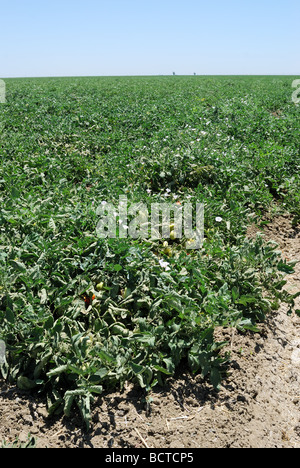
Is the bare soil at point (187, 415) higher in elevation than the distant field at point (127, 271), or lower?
lower

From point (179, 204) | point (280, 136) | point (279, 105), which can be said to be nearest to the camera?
point (179, 204)

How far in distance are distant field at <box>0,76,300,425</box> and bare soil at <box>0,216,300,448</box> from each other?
0.37 feet

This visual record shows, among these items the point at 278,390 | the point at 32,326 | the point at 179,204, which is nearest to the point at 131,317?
the point at 32,326

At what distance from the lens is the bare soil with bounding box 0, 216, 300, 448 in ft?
8.05

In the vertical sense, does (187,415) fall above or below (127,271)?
below

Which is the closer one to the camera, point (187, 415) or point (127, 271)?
point (187, 415)

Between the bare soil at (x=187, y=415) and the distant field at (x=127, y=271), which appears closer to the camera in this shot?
the bare soil at (x=187, y=415)

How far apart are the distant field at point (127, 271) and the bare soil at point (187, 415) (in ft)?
0.37

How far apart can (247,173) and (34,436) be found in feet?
16.0

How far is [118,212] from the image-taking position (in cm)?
433

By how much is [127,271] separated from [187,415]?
4.32 ft

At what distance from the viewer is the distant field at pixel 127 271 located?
2783 millimetres

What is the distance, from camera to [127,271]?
3.43m

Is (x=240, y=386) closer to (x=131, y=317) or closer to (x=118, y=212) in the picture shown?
(x=131, y=317)
